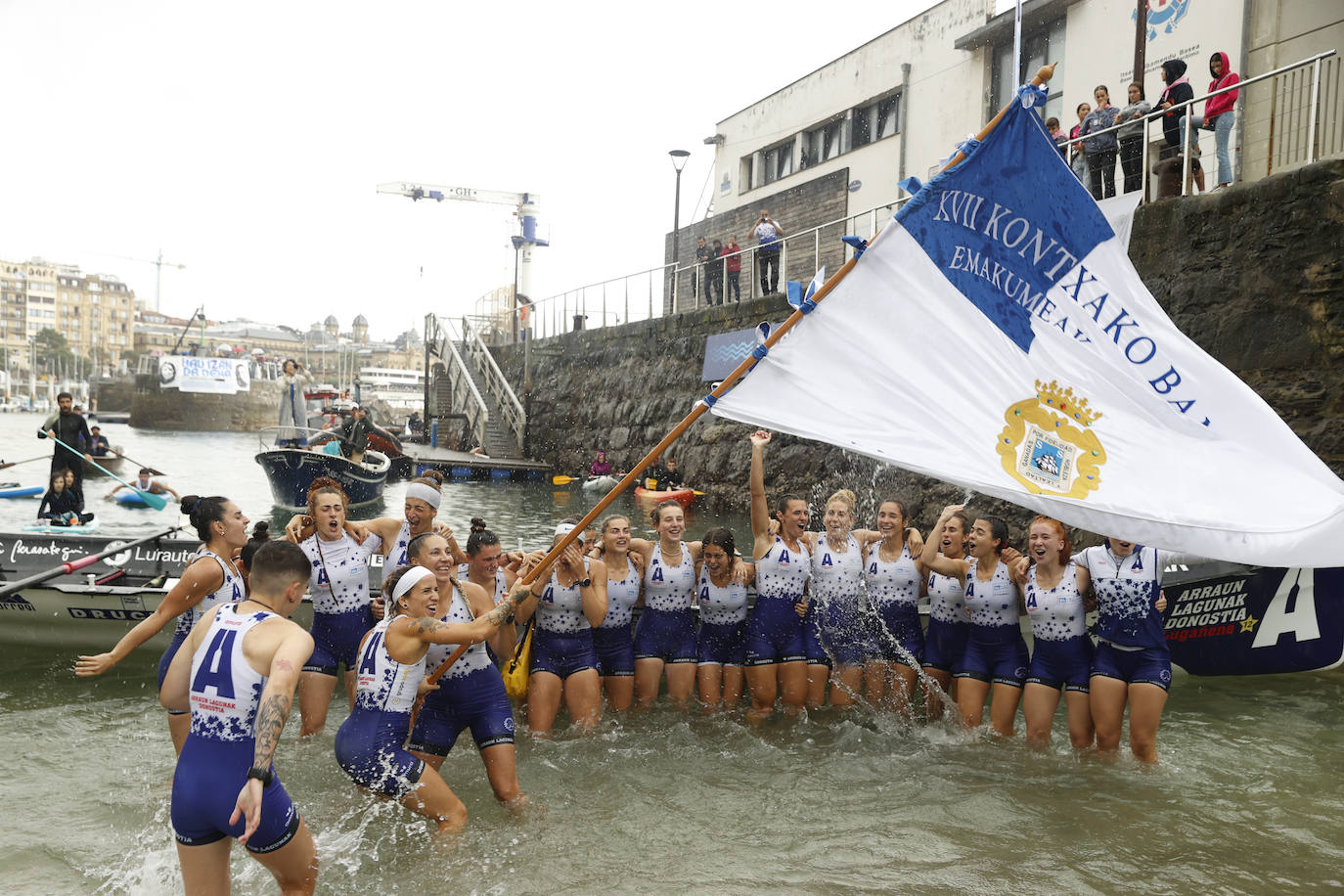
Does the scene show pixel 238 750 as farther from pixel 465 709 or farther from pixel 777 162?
pixel 777 162

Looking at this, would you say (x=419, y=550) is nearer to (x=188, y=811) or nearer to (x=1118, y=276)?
(x=188, y=811)

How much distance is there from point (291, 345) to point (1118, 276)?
210 metres

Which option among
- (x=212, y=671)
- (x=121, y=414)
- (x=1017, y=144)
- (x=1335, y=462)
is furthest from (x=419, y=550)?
(x=121, y=414)

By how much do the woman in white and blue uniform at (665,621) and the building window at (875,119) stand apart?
19526 millimetres

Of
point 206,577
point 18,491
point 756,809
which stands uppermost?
point 206,577

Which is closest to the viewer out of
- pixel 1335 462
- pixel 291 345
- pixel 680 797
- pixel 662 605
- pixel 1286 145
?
pixel 680 797

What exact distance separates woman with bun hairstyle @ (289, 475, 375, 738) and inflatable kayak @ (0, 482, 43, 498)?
1793 cm

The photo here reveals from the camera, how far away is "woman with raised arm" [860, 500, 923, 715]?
23.6 ft

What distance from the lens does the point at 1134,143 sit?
480 inches

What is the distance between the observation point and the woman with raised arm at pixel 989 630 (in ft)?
22.1

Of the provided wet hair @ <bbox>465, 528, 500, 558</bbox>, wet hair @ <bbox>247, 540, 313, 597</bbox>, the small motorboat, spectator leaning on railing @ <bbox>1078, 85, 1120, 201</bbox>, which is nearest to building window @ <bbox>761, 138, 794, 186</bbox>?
the small motorboat

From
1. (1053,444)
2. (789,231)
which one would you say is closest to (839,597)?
(1053,444)

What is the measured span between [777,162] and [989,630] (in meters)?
24.6

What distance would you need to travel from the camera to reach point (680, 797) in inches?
243
